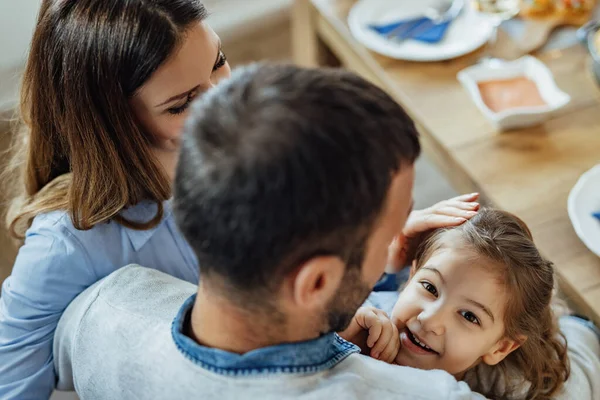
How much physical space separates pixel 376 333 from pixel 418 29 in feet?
3.08

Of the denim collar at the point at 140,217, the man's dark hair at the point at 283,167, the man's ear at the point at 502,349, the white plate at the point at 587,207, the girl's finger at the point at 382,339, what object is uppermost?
the man's dark hair at the point at 283,167

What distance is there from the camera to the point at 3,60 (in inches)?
104

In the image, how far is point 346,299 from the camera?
85 centimetres

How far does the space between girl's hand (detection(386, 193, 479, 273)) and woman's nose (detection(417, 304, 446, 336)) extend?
0.43ft

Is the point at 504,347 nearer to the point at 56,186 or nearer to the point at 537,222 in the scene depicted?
the point at 537,222

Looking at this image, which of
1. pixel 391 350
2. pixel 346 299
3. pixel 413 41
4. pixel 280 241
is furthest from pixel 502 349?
pixel 413 41

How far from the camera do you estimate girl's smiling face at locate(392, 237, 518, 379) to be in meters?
1.16

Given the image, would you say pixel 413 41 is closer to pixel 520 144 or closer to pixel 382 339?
pixel 520 144

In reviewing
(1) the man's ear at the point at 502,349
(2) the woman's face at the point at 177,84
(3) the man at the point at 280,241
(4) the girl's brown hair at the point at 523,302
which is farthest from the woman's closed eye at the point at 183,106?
(1) the man's ear at the point at 502,349

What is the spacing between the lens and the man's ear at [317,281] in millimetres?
765

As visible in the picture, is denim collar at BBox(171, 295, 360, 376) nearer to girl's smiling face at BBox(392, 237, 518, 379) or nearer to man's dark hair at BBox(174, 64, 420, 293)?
man's dark hair at BBox(174, 64, 420, 293)

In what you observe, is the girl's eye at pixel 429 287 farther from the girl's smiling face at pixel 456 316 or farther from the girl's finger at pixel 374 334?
the girl's finger at pixel 374 334

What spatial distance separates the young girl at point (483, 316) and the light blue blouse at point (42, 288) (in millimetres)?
459

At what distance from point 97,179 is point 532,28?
1.14 metres
